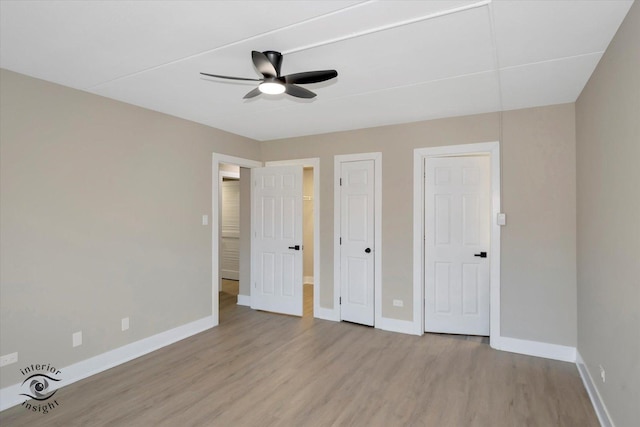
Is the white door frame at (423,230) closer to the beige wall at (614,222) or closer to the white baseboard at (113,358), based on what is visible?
the beige wall at (614,222)

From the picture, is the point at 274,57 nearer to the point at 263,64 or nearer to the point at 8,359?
the point at 263,64

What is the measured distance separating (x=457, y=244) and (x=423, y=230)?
426mm

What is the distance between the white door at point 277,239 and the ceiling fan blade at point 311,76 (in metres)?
2.49

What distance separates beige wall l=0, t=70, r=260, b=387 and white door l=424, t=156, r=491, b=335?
2836 millimetres

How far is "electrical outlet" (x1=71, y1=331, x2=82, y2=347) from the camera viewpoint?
294 cm

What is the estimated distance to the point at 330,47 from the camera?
2.24 m

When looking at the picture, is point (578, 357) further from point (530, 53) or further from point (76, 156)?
point (76, 156)

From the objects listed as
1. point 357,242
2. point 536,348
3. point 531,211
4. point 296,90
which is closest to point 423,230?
point 357,242

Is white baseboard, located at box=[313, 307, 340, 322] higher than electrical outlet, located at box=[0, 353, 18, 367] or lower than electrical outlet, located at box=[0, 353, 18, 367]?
lower

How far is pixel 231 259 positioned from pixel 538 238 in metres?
5.71

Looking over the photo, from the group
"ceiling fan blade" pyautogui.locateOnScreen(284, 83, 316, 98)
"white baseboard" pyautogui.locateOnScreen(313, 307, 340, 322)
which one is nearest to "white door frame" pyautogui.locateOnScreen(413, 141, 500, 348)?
"white baseboard" pyautogui.locateOnScreen(313, 307, 340, 322)

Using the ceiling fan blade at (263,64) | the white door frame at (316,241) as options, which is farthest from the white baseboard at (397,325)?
the ceiling fan blade at (263,64)

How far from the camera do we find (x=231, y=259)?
7.24 meters

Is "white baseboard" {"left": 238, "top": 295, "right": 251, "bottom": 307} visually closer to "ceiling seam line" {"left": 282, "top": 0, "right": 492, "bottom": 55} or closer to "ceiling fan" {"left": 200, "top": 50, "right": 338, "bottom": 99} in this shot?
"ceiling fan" {"left": 200, "top": 50, "right": 338, "bottom": 99}
